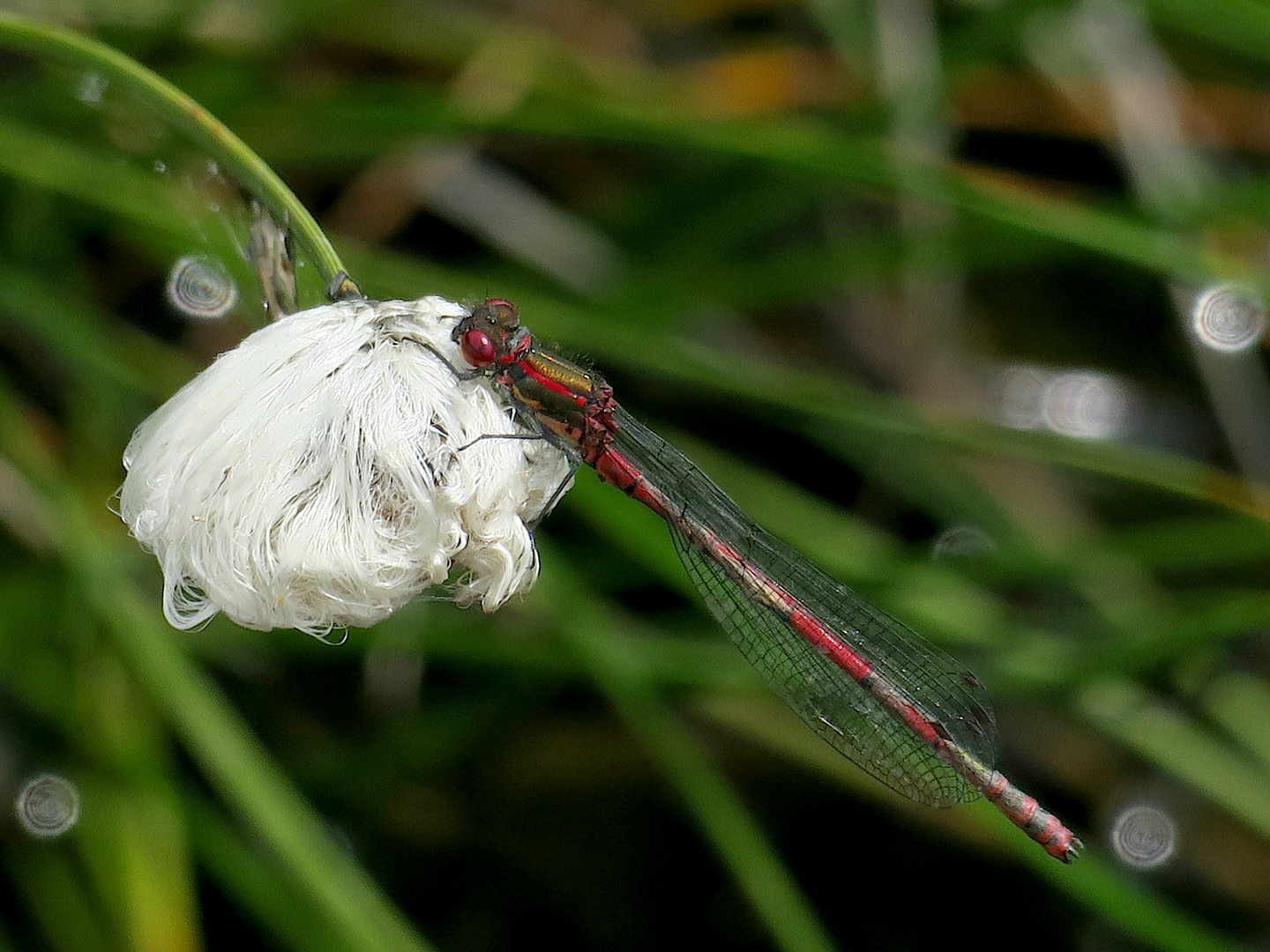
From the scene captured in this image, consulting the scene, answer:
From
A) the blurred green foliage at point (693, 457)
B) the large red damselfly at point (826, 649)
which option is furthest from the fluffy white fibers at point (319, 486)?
the large red damselfly at point (826, 649)

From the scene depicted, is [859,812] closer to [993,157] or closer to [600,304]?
[600,304]

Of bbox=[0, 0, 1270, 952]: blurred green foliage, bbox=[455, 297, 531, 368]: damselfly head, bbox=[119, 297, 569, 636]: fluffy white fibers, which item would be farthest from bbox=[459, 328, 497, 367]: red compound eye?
bbox=[0, 0, 1270, 952]: blurred green foliage

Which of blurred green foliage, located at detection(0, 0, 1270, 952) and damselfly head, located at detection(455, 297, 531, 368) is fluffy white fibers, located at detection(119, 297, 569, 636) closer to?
damselfly head, located at detection(455, 297, 531, 368)

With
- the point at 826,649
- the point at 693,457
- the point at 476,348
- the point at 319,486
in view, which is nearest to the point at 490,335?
the point at 476,348

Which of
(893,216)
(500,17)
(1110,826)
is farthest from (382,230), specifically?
(1110,826)

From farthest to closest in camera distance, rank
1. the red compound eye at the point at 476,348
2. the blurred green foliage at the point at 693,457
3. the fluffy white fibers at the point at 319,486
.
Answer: the blurred green foliage at the point at 693,457, the red compound eye at the point at 476,348, the fluffy white fibers at the point at 319,486

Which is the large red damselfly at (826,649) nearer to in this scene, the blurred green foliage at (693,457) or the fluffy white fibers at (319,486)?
the blurred green foliage at (693,457)
